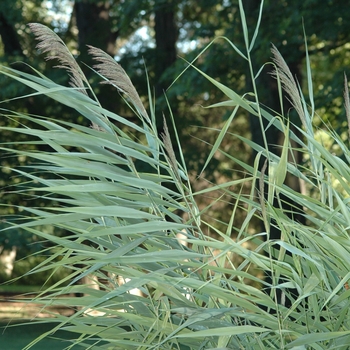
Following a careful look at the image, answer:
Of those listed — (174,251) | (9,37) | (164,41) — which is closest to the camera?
(174,251)

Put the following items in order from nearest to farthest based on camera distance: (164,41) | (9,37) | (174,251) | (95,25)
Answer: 1. (174,251)
2. (164,41)
3. (9,37)
4. (95,25)

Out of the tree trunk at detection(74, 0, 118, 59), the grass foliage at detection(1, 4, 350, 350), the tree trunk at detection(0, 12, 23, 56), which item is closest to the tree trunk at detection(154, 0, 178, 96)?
the tree trunk at detection(74, 0, 118, 59)

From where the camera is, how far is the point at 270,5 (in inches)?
363

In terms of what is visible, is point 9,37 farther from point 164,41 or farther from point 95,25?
point 164,41

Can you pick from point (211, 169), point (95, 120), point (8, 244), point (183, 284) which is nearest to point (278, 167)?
point (183, 284)

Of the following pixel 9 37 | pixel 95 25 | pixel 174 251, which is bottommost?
pixel 9 37

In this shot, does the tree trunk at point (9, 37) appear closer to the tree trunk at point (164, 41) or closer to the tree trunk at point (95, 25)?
the tree trunk at point (95, 25)

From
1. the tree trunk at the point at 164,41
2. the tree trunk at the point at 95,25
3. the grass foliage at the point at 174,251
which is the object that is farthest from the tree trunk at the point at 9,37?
the grass foliage at the point at 174,251

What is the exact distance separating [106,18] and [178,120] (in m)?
2.59

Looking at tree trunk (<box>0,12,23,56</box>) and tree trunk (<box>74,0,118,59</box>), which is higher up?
tree trunk (<box>74,0,118,59</box>)

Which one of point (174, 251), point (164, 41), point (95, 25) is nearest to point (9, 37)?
point (95, 25)

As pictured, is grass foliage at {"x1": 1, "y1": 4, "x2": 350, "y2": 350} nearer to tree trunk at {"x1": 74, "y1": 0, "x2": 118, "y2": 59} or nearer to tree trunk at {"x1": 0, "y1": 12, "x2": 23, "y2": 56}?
tree trunk at {"x1": 74, "y1": 0, "x2": 118, "y2": 59}

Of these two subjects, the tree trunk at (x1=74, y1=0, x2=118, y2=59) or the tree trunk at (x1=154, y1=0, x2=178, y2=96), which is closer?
the tree trunk at (x1=154, y1=0, x2=178, y2=96)

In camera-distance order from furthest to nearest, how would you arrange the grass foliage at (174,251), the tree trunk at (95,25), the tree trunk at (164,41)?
1. the tree trunk at (95,25)
2. the tree trunk at (164,41)
3. the grass foliage at (174,251)
